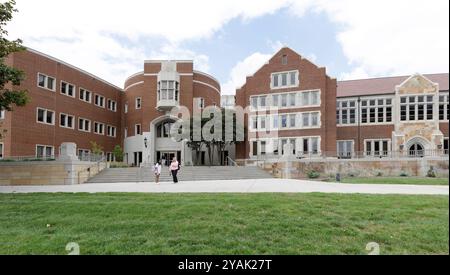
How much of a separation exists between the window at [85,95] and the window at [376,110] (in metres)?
31.4

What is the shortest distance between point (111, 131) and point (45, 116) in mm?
10795

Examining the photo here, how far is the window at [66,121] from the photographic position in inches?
1292

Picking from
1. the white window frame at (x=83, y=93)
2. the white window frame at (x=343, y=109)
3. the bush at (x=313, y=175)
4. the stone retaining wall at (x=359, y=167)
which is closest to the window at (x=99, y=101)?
the white window frame at (x=83, y=93)

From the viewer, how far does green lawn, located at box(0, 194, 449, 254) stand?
487cm

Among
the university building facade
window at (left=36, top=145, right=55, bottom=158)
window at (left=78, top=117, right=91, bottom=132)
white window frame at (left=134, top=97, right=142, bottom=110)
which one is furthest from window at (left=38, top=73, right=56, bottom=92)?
white window frame at (left=134, top=97, right=142, bottom=110)

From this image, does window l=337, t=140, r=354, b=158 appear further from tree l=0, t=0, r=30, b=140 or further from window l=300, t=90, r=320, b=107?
tree l=0, t=0, r=30, b=140

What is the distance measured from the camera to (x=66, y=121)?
33344 millimetres

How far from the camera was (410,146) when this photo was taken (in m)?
33.8

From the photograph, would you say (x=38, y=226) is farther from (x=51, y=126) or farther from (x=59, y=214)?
(x=51, y=126)

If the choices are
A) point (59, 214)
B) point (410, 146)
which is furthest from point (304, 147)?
point (59, 214)

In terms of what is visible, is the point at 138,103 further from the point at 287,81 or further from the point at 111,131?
the point at 287,81

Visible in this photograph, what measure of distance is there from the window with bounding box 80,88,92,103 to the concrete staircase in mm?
13454

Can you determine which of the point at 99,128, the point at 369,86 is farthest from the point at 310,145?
the point at 99,128

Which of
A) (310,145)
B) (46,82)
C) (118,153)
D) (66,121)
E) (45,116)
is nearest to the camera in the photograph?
(45,116)
